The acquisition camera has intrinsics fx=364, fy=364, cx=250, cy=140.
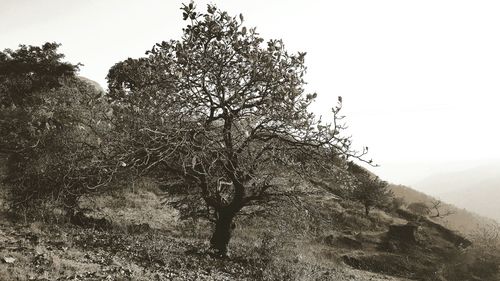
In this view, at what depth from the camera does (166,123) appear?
401 inches

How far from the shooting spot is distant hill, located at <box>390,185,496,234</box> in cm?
3042

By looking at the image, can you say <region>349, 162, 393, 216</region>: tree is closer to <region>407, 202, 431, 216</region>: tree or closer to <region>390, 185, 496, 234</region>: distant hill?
<region>407, 202, 431, 216</region>: tree

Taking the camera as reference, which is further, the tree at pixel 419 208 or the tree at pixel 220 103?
the tree at pixel 419 208

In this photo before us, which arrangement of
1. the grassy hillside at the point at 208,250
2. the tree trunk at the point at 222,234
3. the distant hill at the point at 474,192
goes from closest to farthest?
the grassy hillside at the point at 208,250, the tree trunk at the point at 222,234, the distant hill at the point at 474,192

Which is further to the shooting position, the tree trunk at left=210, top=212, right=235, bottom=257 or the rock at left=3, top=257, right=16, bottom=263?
the tree trunk at left=210, top=212, right=235, bottom=257

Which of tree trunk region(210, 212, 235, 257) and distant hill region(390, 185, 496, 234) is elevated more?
distant hill region(390, 185, 496, 234)

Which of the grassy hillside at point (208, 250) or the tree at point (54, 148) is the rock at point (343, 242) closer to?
the grassy hillside at point (208, 250)


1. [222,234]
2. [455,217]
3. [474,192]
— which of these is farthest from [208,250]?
[474,192]

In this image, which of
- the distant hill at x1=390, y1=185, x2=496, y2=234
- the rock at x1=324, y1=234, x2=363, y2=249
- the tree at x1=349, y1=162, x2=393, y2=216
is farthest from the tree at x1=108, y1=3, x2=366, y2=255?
the distant hill at x1=390, y1=185, x2=496, y2=234

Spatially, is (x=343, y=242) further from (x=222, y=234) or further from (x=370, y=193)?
(x=222, y=234)

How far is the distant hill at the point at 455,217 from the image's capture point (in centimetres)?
3042

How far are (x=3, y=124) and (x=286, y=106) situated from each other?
48.4 ft

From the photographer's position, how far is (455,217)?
3359 cm

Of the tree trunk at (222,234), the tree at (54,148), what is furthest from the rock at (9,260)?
the tree trunk at (222,234)
